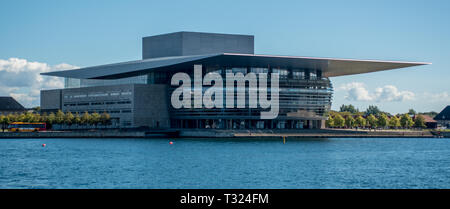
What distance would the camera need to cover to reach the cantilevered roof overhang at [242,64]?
66456mm

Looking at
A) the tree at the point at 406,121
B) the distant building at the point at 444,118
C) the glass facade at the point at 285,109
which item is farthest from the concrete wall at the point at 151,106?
the distant building at the point at 444,118

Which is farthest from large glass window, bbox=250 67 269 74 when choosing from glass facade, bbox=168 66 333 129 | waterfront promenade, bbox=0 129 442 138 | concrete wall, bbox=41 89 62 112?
concrete wall, bbox=41 89 62 112

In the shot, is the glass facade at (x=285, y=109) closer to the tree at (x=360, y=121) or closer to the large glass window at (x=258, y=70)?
the large glass window at (x=258, y=70)

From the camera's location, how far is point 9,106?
106 meters

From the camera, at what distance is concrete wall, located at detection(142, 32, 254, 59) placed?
255 ft

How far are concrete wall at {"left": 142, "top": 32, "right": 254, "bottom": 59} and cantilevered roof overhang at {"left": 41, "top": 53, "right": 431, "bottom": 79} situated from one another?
160 inches

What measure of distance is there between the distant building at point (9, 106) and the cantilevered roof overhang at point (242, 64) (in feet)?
106

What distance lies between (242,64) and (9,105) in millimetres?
53716

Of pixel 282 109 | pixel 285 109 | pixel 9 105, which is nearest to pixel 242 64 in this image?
pixel 282 109

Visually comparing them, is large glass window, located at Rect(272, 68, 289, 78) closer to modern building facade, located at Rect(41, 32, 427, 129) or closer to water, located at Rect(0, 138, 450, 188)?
modern building facade, located at Rect(41, 32, 427, 129)

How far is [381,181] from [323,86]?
1964 inches

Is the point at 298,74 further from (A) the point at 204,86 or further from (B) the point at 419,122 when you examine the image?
(B) the point at 419,122

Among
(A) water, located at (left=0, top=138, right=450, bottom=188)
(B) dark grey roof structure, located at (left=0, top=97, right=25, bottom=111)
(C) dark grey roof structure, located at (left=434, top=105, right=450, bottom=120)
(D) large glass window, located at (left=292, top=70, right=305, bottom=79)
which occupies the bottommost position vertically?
(A) water, located at (left=0, top=138, right=450, bottom=188)
